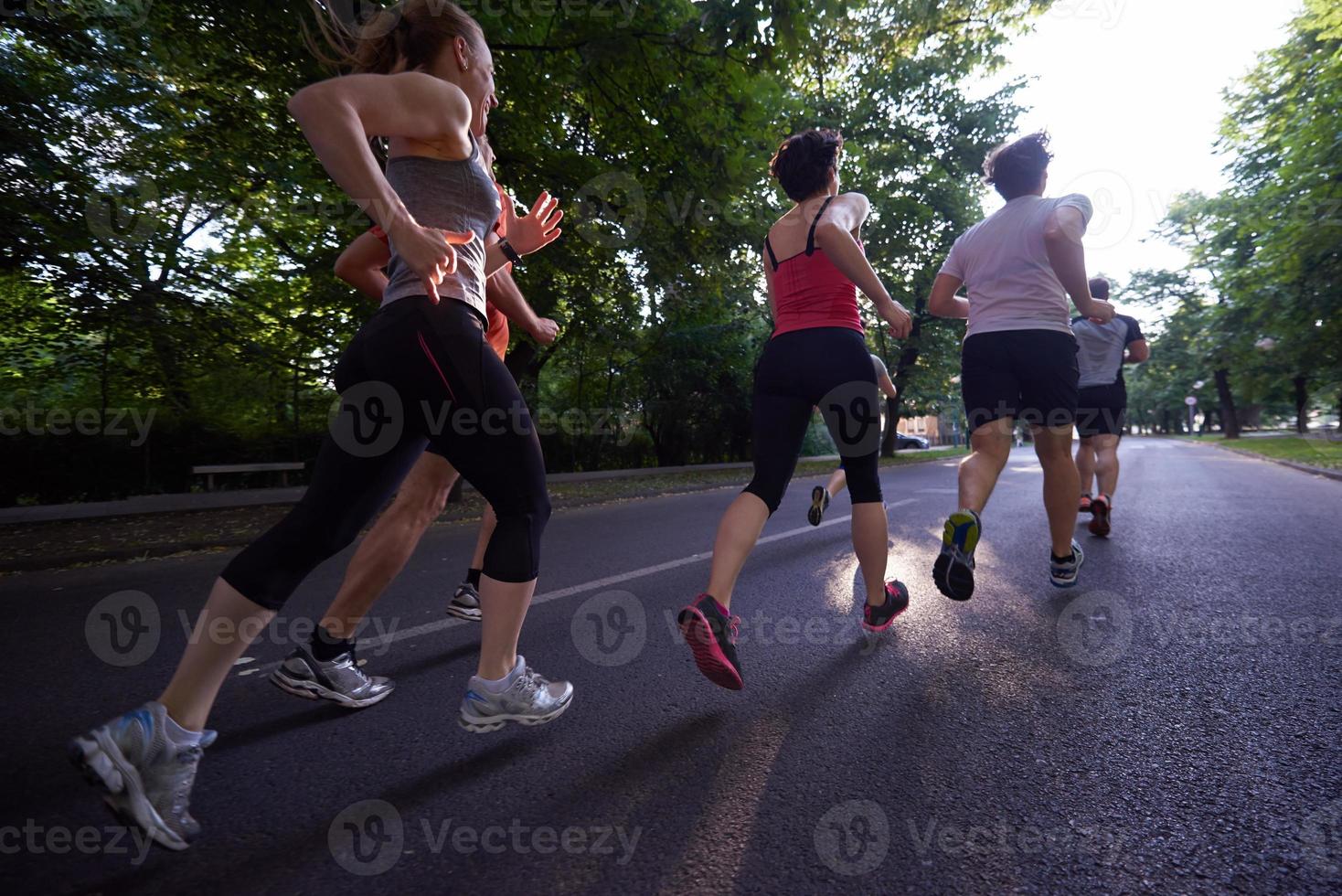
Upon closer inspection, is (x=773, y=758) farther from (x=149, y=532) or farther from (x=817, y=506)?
(x=149, y=532)

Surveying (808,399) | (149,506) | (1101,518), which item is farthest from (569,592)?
(149,506)

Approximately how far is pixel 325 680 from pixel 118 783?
858 millimetres

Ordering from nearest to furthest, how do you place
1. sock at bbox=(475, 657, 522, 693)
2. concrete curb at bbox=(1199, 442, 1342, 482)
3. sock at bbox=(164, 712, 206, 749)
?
sock at bbox=(164, 712, 206, 749), sock at bbox=(475, 657, 522, 693), concrete curb at bbox=(1199, 442, 1342, 482)

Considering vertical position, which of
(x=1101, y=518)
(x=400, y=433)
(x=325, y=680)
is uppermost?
(x=400, y=433)

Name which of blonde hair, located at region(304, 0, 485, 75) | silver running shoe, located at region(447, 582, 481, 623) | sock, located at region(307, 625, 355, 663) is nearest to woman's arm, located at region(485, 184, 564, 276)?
blonde hair, located at region(304, 0, 485, 75)

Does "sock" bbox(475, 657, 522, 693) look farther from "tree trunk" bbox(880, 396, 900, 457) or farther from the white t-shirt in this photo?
"tree trunk" bbox(880, 396, 900, 457)

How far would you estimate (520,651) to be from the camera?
273 cm

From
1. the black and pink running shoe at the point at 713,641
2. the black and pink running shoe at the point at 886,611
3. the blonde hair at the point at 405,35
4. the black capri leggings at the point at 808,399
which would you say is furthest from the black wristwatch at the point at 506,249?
the black and pink running shoe at the point at 886,611

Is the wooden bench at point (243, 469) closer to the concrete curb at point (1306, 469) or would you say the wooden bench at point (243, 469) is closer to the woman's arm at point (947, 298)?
the woman's arm at point (947, 298)

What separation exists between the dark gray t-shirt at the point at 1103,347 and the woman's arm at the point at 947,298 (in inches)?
105

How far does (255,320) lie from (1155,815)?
11102 millimetres

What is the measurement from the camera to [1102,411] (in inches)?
219

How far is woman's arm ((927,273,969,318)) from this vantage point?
345 centimetres

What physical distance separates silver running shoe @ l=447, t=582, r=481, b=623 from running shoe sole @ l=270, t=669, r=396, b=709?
1092 mm
